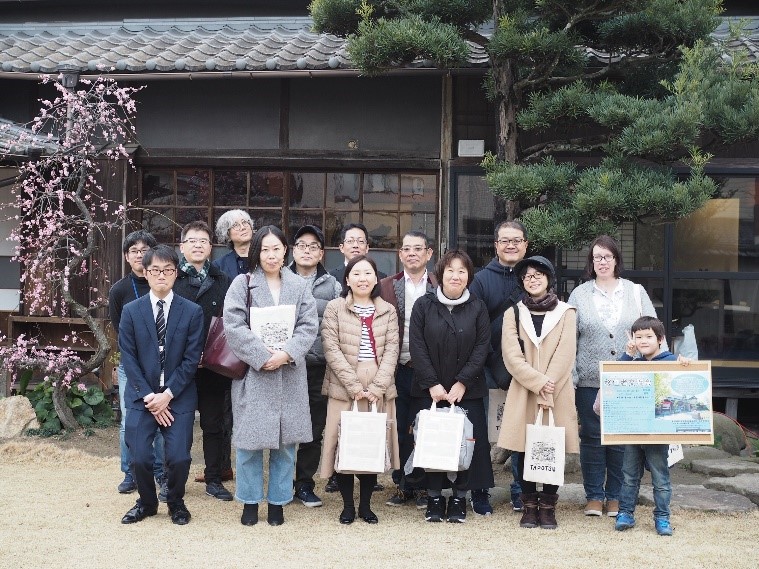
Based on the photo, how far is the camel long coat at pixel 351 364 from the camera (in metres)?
5.73

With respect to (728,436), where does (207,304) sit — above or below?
above

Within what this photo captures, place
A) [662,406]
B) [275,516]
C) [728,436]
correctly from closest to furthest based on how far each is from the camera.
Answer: [662,406] < [275,516] < [728,436]

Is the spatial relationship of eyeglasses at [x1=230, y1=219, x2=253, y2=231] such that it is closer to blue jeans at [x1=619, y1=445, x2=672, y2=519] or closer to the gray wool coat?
the gray wool coat

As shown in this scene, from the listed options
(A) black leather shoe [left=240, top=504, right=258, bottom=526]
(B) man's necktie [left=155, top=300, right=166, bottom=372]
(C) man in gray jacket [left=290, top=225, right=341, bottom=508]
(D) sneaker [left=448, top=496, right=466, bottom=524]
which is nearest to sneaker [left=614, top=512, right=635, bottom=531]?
(D) sneaker [left=448, top=496, right=466, bottom=524]

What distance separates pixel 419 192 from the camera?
29.1 ft

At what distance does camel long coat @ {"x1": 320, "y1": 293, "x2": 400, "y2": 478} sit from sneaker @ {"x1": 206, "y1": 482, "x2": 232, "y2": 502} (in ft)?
2.89

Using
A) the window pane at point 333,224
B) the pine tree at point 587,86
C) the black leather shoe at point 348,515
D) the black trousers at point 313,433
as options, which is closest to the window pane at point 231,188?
the window pane at point 333,224

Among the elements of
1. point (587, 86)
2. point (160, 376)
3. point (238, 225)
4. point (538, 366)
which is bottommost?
point (160, 376)

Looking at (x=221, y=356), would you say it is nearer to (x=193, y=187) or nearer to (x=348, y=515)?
(x=348, y=515)

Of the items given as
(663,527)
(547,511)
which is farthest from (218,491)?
(663,527)

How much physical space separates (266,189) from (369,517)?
443cm

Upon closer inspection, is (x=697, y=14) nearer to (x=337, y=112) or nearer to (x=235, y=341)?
(x=337, y=112)

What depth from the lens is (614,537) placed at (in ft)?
17.7

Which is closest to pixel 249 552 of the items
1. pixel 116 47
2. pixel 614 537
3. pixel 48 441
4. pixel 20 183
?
pixel 614 537
